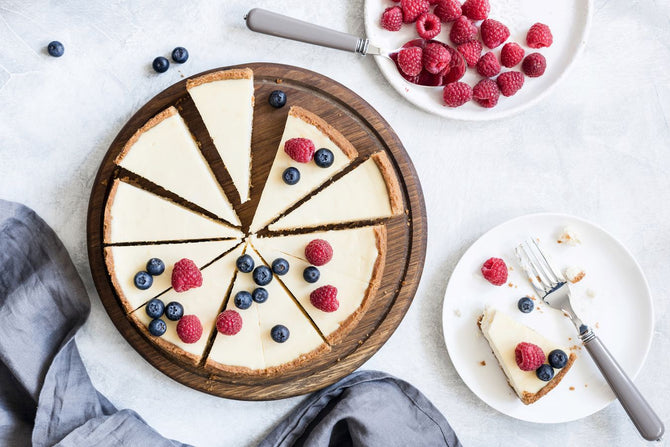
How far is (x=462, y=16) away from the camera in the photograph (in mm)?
2910

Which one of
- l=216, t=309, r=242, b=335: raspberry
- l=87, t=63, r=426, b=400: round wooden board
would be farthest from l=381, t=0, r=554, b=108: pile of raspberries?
l=216, t=309, r=242, b=335: raspberry

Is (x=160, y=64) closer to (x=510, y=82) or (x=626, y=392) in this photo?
(x=510, y=82)

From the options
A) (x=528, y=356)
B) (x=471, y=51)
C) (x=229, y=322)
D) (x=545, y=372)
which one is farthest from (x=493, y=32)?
(x=229, y=322)

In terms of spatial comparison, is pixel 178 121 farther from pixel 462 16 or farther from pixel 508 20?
pixel 508 20

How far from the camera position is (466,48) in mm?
2885

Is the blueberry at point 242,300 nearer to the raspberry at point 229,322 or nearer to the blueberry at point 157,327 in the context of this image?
the raspberry at point 229,322

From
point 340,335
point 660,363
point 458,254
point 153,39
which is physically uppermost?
point 153,39

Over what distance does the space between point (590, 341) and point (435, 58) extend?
5.49 ft

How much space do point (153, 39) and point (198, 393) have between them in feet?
6.39

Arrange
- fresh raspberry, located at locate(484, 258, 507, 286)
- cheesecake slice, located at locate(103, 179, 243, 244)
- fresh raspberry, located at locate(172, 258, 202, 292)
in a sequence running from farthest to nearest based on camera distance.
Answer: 1. fresh raspberry, located at locate(484, 258, 507, 286)
2. cheesecake slice, located at locate(103, 179, 243, 244)
3. fresh raspberry, located at locate(172, 258, 202, 292)

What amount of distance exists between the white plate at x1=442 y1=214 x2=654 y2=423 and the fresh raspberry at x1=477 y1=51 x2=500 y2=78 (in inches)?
32.5

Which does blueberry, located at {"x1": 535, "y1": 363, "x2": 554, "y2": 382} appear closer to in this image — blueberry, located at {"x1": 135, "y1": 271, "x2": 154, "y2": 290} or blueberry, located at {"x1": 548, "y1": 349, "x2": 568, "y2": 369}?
blueberry, located at {"x1": 548, "y1": 349, "x2": 568, "y2": 369}

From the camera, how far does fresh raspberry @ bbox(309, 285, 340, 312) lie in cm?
275

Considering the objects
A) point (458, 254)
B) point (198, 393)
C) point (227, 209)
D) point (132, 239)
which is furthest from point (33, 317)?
point (458, 254)
